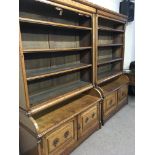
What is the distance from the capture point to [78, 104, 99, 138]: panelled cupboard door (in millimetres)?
2222

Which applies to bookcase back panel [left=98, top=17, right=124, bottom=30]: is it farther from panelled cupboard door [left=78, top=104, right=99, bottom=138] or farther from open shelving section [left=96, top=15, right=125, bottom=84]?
panelled cupboard door [left=78, top=104, right=99, bottom=138]

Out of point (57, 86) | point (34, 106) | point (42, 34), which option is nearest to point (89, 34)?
point (42, 34)

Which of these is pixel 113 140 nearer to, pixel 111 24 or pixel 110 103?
pixel 110 103

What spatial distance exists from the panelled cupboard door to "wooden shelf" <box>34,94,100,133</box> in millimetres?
99

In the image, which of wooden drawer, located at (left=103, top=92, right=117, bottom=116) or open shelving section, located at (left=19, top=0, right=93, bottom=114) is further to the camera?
wooden drawer, located at (left=103, top=92, right=117, bottom=116)

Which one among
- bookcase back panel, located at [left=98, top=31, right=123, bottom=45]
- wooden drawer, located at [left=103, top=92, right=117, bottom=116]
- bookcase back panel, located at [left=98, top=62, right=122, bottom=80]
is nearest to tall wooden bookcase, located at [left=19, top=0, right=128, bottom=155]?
wooden drawer, located at [left=103, top=92, right=117, bottom=116]

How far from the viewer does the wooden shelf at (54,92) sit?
6.20 ft

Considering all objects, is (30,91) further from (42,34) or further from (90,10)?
(90,10)

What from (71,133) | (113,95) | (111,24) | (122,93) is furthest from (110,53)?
(71,133)

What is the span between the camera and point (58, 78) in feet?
7.80

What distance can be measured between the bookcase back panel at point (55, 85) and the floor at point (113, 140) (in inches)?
33.4

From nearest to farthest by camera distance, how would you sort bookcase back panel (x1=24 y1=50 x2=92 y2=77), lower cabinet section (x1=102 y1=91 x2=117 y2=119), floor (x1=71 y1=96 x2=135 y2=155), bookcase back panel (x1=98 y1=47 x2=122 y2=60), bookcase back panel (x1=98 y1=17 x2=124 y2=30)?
1. bookcase back panel (x1=24 y1=50 x2=92 y2=77)
2. floor (x1=71 y1=96 x2=135 y2=155)
3. lower cabinet section (x1=102 y1=91 x2=117 y2=119)
4. bookcase back panel (x1=98 y1=17 x2=124 y2=30)
5. bookcase back panel (x1=98 y1=47 x2=122 y2=60)

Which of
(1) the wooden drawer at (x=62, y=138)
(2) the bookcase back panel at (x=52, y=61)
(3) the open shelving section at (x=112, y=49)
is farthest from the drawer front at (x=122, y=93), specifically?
(1) the wooden drawer at (x=62, y=138)

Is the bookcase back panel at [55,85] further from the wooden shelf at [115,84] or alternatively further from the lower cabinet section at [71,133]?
the wooden shelf at [115,84]
